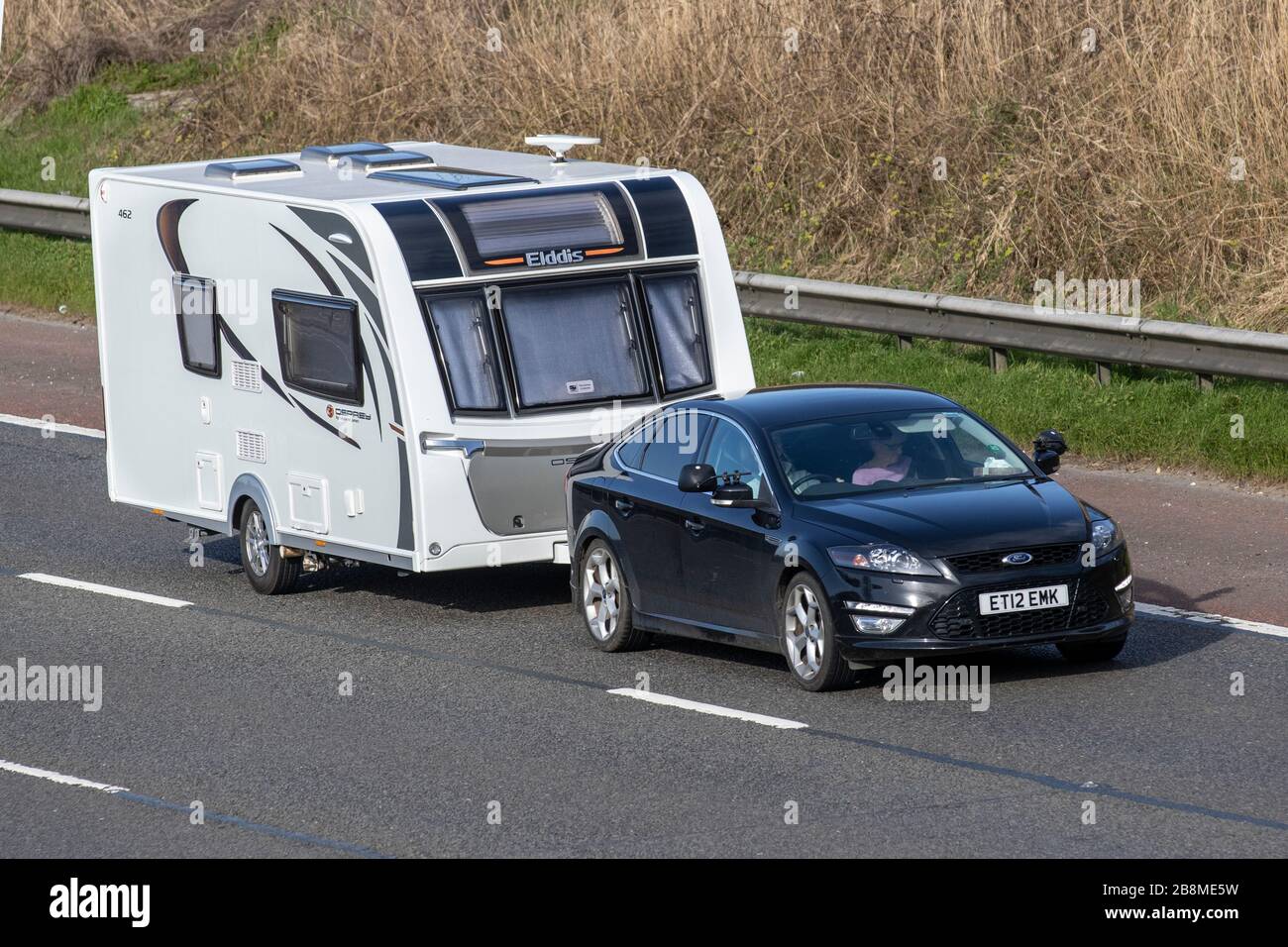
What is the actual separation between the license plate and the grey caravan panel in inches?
141

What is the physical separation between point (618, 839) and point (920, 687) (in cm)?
284

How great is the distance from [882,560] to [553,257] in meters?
3.84

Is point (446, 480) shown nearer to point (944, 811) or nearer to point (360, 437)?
point (360, 437)

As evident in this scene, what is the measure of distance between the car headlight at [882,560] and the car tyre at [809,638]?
21cm

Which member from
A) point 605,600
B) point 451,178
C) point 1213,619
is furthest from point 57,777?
point 1213,619

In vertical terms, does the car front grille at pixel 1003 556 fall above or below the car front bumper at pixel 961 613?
above

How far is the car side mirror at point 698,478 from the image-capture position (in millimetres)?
12602

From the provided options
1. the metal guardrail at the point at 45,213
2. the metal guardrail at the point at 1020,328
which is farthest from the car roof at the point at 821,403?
the metal guardrail at the point at 45,213

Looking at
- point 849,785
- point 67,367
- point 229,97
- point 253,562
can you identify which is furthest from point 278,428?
point 229,97

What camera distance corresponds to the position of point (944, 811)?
390 inches

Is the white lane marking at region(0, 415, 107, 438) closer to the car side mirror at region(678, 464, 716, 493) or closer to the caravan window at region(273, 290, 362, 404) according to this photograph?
the caravan window at region(273, 290, 362, 404)

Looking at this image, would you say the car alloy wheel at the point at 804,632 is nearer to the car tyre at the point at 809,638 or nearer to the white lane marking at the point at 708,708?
the car tyre at the point at 809,638

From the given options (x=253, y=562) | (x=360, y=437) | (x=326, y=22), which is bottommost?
(x=253, y=562)

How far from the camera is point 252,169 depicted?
15586 millimetres
